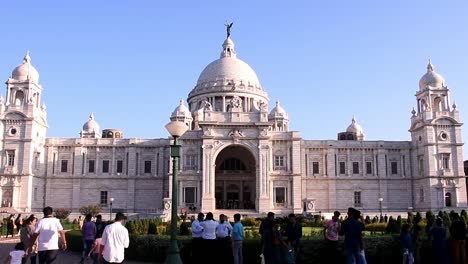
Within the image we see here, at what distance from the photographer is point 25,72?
199ft

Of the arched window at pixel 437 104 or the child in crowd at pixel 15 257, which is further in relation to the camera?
the arched window at pixel 437 104

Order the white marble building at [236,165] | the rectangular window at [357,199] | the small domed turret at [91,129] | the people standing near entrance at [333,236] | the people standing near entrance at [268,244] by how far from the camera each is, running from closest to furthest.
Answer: the people standing near entrance at [268,244]
the people standing near entrance at [333,236]
the white marble building at [236,165]
the rectangular window at [357,199]
the small domed turret at [91,129]

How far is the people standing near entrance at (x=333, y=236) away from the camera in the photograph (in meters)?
17.5

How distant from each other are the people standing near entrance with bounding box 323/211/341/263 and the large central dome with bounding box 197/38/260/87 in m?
56.5

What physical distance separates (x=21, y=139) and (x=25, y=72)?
813 cm

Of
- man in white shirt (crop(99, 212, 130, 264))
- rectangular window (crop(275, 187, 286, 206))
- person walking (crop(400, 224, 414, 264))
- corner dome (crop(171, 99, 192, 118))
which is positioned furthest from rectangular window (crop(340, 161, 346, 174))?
man in white shirt (crop(99, 212, 130, 264))

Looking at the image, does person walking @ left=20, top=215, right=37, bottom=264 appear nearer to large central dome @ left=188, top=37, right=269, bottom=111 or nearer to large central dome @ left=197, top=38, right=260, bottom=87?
large central dome @ left=188, top=37, right=269, bottom=111

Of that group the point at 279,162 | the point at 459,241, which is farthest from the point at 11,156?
the point at 459,241

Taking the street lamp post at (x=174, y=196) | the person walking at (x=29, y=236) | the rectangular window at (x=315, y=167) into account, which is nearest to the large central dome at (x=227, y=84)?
the rectangular window at (x=315, y=167)

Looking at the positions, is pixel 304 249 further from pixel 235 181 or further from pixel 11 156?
pixel 11 156

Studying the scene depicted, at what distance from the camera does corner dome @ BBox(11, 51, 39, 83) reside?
60531 mm

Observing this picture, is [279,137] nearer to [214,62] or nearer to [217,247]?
[214,62]

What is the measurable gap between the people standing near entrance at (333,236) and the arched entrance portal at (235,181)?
152 feet

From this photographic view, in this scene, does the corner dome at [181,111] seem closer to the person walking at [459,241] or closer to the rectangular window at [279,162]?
the rectangular window at [279,162]
